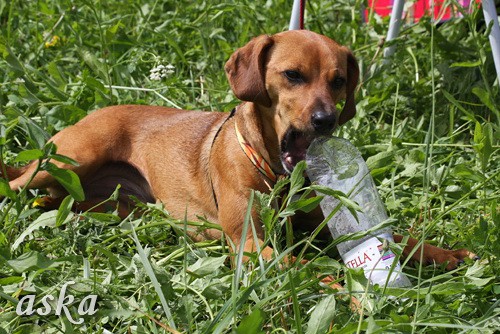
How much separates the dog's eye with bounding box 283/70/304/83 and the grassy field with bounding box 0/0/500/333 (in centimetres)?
53

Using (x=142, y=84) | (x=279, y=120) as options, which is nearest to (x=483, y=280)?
(x=279, y=120)

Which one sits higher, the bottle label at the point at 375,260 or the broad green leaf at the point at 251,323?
the broad green leaf at the point at 251,323

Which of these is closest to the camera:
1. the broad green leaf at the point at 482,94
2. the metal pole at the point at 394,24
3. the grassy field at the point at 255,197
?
the grassy field at the point at 255,197

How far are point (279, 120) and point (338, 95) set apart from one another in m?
0.32

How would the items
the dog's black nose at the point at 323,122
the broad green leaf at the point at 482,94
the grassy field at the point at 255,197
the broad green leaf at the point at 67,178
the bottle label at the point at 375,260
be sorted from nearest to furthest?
the grassy field at the point at 255,197
the broad green leaf at the point at 67,178
the bottle label at the point at 375,260
the dog's black nose at the point at 323,122
the broad green leaf at the point at 482,94

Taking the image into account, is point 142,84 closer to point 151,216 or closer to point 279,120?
point 151,216

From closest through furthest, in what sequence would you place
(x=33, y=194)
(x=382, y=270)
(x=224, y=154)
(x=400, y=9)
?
(x=382, y=270) < (x=224, y=154) < (x=33, y=194) < (x=400, y=9)

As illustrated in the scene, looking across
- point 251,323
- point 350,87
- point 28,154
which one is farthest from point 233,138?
point 251,323

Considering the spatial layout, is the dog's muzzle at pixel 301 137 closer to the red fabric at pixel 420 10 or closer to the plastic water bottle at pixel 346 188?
the plastic water bottle at pixel 346 188

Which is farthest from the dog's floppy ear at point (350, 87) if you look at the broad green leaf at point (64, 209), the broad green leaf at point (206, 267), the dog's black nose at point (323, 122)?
the broad green leaf at point (64, 209)

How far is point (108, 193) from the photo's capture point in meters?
4.84

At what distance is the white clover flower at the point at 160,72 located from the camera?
209 inches

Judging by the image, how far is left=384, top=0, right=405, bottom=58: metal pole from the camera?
215 inches

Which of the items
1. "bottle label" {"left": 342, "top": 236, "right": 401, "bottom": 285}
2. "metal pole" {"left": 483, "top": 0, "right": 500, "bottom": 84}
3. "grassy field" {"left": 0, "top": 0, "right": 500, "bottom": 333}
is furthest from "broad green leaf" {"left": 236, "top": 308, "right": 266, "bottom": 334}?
"metal pole" {"left": 483, "top": 0, "right": 500, "bottom": 84}
